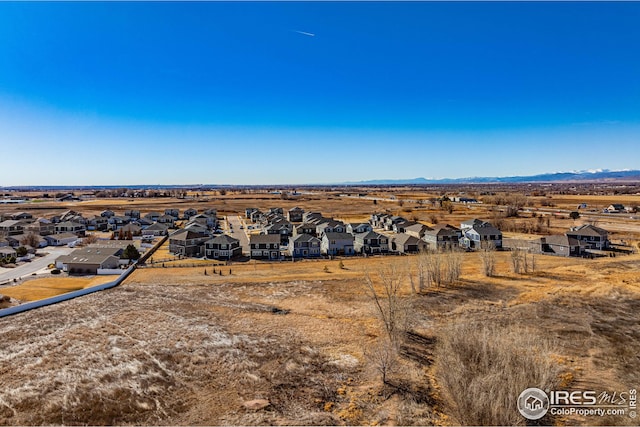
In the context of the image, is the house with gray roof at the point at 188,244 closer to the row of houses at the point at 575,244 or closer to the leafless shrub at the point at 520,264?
the leafless shrub at the point at 520,264

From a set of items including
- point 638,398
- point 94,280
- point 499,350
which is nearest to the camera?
point 499,350

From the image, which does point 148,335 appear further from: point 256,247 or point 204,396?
point 256,247

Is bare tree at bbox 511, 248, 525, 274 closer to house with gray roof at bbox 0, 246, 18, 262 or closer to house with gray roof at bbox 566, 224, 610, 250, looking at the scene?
house with gray roof at bbox 566, 224, 610, 250

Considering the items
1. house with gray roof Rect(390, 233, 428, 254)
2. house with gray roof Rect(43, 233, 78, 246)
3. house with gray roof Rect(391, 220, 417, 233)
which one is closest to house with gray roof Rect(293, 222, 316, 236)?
house with gray roof Rect(391, 220, 417, 233)

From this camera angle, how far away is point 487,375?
16516 mm

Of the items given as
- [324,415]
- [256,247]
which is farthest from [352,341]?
[256,247]

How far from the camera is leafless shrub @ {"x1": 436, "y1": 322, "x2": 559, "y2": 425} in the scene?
1541 cm

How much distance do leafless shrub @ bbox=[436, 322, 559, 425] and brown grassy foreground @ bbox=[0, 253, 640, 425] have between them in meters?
0.11

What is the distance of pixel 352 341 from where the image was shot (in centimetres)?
2728

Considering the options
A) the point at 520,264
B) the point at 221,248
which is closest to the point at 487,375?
the point at 520,264

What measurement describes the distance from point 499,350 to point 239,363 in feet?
52.9

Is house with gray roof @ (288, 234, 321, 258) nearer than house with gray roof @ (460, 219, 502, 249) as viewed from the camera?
Yes

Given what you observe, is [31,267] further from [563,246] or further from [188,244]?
[563,246]

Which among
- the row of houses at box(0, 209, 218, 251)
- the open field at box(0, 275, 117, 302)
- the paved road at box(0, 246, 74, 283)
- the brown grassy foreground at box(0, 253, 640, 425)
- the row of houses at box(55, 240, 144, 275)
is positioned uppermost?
the row of houses at box(0, 209, 218, 251)
